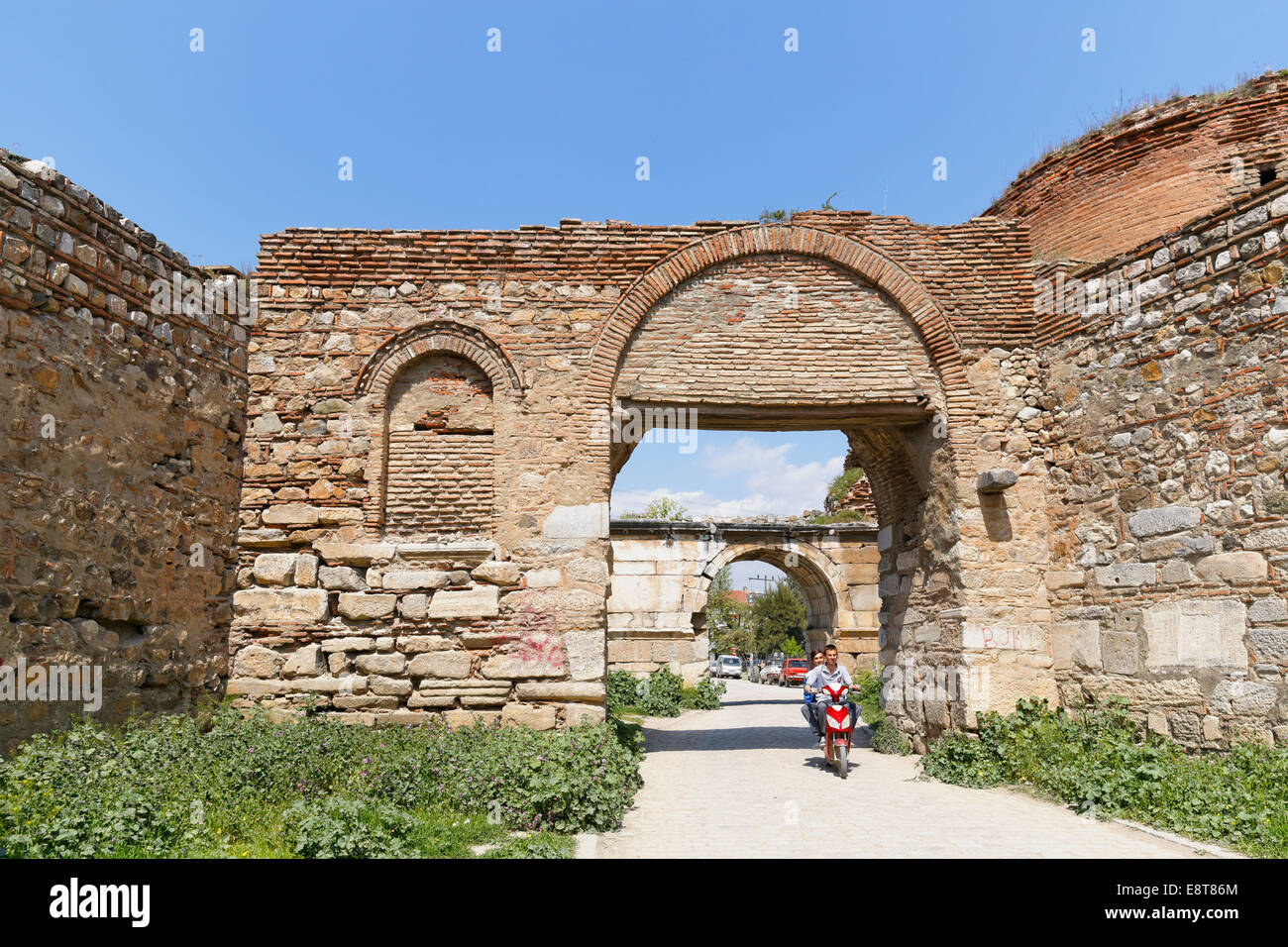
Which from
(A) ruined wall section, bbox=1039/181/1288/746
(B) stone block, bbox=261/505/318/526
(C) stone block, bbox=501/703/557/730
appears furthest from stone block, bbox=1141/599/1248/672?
(B) stone block, bbox=261/505/318/526

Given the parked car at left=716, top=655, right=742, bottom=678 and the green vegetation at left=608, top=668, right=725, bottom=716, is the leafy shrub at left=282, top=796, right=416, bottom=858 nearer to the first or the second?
the green vegetation at left=608, top=668, right=725, bottom=716

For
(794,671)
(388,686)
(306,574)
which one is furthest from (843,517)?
(306,574)

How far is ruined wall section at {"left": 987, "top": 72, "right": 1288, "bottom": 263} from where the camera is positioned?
9.55 m

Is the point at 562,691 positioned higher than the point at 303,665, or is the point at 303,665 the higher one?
the point at 303,665

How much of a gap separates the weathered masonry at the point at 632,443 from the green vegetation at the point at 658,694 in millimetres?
7024

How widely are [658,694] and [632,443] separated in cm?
887

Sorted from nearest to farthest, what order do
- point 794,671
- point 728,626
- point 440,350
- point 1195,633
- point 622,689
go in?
1. point 1195,633
2. point 440,350
3. point 622,689
4. point 794,671
5. point 728,626

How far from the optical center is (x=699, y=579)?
1959 centimetres

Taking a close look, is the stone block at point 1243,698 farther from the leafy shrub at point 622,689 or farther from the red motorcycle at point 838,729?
the leafy shrub at point 622,689

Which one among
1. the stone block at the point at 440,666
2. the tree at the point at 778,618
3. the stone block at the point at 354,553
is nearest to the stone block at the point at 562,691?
the stone block at the point at 440,666

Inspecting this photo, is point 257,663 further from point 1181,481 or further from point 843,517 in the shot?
point 843,517

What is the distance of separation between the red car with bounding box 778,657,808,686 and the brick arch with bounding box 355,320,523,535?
77.5ft

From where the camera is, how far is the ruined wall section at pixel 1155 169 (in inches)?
376

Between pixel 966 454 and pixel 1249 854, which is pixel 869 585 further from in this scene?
pixel 1249 854
